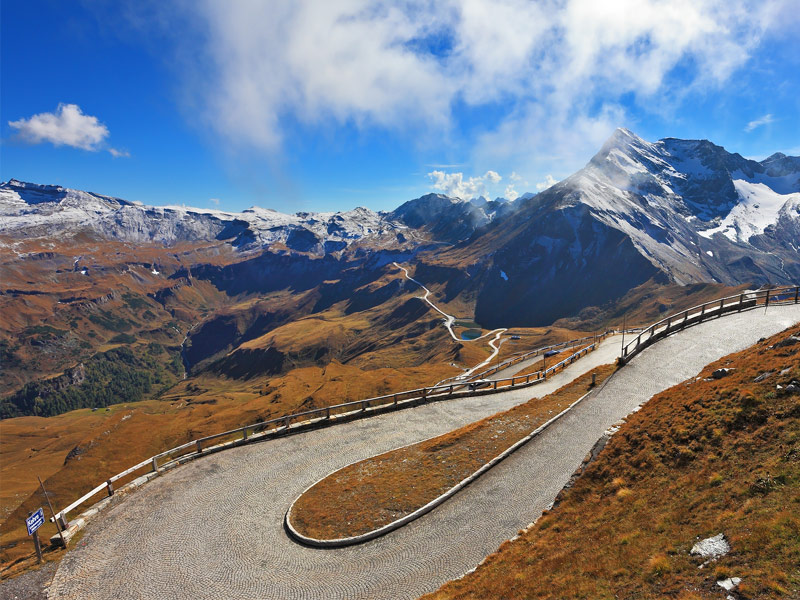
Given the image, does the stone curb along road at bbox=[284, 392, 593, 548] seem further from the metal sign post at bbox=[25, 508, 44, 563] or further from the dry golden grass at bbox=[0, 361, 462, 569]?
the dry golden grass at bbox=[0, 361, 462, 569]

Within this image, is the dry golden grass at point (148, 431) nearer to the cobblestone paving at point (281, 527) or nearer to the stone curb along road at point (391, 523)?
the cobblestone paving at point (281, 527)

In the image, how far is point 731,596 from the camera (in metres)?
7.96

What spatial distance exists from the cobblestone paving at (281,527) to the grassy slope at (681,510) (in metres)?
2.36

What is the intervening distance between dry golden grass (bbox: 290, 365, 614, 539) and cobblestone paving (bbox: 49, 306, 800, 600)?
38.8 inches

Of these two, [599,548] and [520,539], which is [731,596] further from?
[520,539]

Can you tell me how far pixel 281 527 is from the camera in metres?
18.6

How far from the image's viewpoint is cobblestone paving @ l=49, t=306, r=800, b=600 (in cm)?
1509

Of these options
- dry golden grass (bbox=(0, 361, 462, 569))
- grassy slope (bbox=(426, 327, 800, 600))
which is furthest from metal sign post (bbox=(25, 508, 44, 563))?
grassy slope (bbox=(426, 327, 800, 600))

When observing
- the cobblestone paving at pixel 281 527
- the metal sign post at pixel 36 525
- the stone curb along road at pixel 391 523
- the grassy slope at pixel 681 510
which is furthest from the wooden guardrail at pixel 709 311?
the metal sign post at pixel 36 525

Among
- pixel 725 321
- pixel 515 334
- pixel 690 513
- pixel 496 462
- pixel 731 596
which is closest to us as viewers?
pixel 731 596

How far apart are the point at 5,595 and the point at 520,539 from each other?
19.6 m

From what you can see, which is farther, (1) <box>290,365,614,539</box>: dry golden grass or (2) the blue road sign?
(1) <box>290,365,614,539</box>: dry golden grass

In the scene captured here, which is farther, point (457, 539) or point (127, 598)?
point (457, 539)

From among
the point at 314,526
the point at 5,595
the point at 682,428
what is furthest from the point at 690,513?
the point at 5,595
